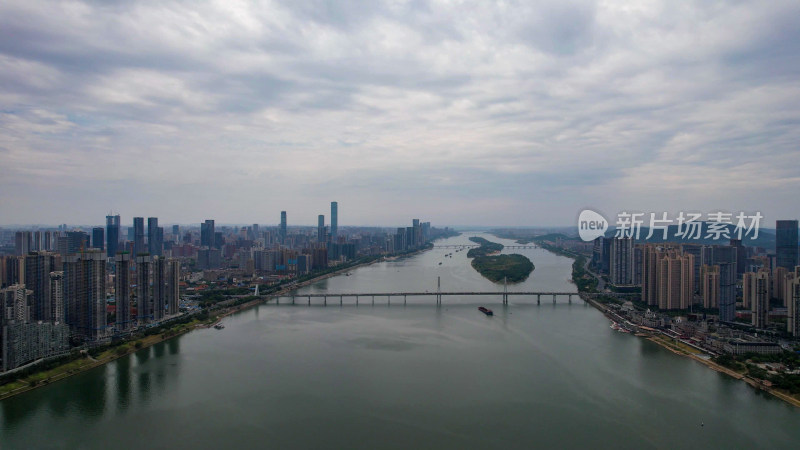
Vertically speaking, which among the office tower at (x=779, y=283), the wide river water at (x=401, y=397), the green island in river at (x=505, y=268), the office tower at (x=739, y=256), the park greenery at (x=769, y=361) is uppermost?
the office tower at (x=739, y=256)

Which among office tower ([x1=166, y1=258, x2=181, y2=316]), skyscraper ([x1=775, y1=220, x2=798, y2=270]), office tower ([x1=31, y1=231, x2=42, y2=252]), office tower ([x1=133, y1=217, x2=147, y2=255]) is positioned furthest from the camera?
office tower ([x1=133, y1=217, x2=147, y2=255])

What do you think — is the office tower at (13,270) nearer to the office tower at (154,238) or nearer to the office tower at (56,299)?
the office tower at (56,299)

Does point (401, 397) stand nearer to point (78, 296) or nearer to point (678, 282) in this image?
point (78, 296)

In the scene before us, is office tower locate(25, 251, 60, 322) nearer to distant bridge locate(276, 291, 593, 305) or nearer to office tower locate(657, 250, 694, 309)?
distant bridge locate(276, 291, 593, 305)

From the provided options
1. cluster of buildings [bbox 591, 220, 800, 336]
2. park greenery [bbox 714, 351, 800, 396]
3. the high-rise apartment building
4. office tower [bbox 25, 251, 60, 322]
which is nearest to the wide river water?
park greenery [bbox 714, 351, 800, 396]

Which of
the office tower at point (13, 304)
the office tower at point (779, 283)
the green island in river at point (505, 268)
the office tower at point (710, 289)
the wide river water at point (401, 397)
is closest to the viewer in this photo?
the wide river water at point (401, 397)

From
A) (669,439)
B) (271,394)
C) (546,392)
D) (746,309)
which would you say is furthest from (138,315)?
(746,309)

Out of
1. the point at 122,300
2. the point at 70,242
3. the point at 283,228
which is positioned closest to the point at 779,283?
the point at 122,300

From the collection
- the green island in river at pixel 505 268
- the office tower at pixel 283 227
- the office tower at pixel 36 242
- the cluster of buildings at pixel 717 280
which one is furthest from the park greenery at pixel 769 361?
the office tower at pixel 283 227
